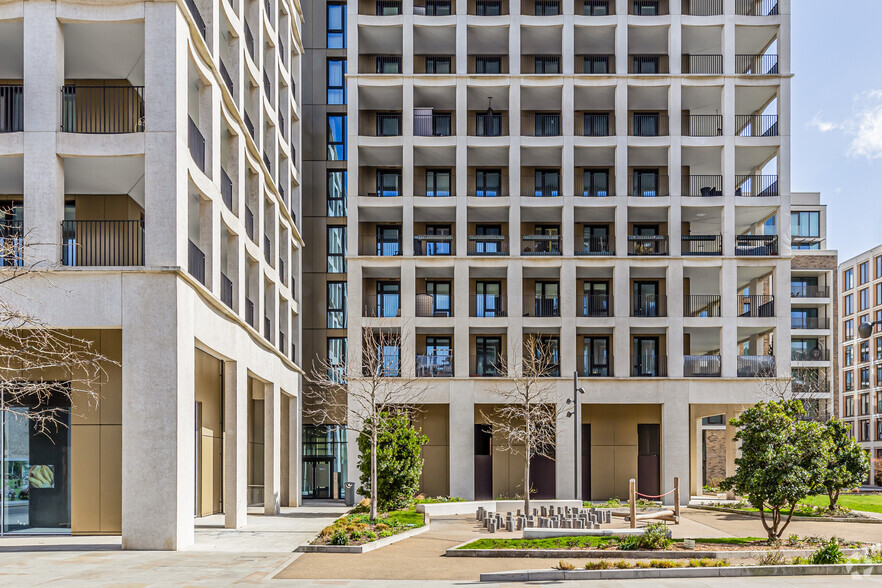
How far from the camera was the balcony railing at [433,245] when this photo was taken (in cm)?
4891

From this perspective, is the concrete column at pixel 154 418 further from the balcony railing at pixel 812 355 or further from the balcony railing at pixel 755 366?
the balcony railing at pixel 812 355

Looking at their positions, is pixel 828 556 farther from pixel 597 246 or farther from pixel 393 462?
pixel 597 246

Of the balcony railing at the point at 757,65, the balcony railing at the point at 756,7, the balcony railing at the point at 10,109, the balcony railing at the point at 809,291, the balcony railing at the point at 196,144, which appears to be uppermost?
the balcony railing at the point at 756,7

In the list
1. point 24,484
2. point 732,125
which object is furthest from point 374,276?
point 24,484

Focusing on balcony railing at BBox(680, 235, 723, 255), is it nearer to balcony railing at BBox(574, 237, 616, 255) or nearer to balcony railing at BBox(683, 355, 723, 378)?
balcony railing at BBox(574, 237, 616, 255)

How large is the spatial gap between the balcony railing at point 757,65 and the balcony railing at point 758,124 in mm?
2359

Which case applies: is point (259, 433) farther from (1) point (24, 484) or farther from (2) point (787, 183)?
(2) point (787, 183)

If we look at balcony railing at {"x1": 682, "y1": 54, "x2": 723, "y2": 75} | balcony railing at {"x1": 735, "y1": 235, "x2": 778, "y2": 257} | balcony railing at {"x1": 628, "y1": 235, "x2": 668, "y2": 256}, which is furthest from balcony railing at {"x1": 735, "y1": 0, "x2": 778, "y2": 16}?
balcony railing at {"x1": 628, "y1": 235, "x2": 668, "y2": 256}

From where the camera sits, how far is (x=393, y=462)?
34.3 metres

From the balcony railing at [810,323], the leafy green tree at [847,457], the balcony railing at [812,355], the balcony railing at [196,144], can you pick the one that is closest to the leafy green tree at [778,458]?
the leafy green tree at [847,457]

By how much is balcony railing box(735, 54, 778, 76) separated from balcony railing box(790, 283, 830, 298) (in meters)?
40.1

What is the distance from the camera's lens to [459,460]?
1831 inches

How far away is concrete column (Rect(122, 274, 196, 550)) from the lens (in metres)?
22.3

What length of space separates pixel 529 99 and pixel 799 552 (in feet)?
111
